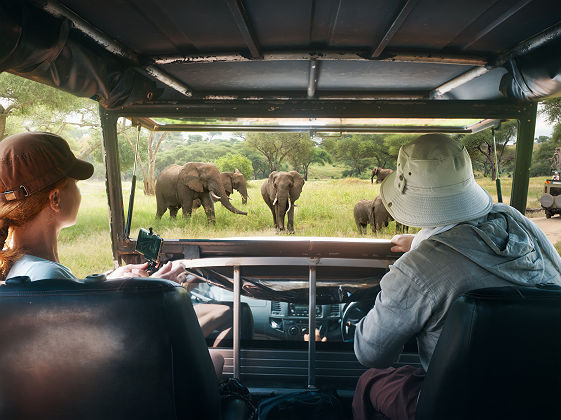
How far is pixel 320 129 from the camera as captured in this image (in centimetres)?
295

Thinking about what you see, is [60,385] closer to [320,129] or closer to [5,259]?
[5,259]

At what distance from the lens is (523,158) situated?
275 cm

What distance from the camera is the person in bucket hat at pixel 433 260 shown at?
1.17 meters

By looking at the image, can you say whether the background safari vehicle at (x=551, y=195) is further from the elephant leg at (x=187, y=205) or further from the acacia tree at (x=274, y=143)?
the elephant leg at (x=187, y=205)

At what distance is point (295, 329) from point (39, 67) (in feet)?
6.79

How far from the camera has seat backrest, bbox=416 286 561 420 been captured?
95 cm

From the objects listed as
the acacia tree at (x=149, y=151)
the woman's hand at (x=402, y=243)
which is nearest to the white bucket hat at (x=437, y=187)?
the woman's hand at (x=402, y=243)

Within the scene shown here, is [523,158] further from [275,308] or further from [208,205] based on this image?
[208,205]

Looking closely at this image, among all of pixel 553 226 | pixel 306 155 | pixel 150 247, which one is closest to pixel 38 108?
pixel 306 155

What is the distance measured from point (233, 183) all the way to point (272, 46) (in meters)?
5.23

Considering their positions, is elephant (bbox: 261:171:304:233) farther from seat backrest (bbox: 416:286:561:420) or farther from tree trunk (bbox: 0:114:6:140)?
tree trunk (bbox: 0:114:6:140)

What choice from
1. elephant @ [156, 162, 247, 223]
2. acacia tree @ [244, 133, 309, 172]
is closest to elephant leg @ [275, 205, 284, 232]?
acacia tree @ [244, 133, 309, 172]

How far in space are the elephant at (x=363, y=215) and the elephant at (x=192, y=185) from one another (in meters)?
2.55

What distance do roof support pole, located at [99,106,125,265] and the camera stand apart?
124 cm
